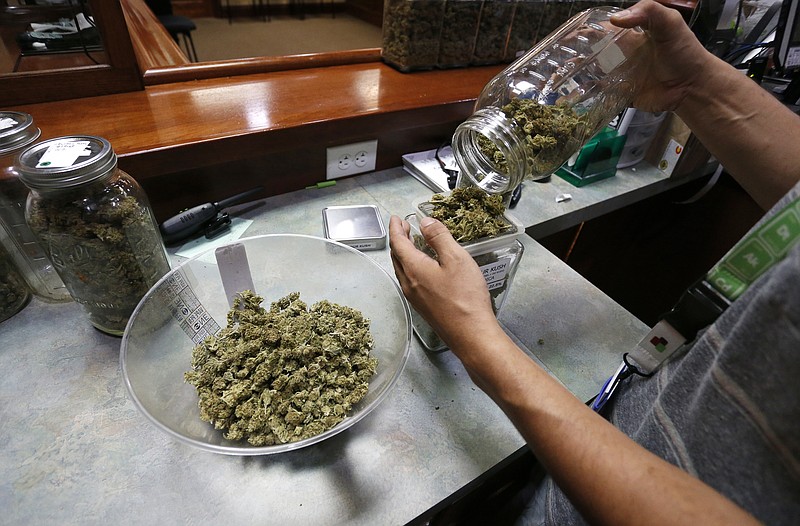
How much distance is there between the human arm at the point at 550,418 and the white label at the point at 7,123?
576 mm

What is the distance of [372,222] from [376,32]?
4.89 m

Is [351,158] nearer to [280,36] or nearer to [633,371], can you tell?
[633,371]

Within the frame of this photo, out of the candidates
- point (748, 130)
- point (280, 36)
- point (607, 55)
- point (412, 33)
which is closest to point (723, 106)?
point (748, 130)

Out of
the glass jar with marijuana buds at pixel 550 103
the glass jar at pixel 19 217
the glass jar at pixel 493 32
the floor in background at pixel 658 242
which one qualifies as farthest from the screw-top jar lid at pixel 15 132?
the floor in background at pixel 658 242

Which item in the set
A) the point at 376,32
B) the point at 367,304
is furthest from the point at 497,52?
the point at 376,32

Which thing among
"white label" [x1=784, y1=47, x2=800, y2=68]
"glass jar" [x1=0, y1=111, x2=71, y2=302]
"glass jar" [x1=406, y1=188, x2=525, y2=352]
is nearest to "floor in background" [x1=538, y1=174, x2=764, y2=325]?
"white label" [x1=784, y1=47, x2=800, y2=68]

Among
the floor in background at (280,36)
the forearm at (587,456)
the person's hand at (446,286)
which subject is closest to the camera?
the forearm at (587,456)

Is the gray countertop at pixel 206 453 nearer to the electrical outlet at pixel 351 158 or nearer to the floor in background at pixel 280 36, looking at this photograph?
the electrical outlet at pixel 351 158

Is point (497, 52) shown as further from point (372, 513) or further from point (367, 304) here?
point (372, 513)

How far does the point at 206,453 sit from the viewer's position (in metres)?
0.54

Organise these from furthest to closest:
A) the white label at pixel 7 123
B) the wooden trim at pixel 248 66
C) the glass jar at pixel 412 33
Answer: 1. the glass jar at pixel 412 33
2. the wooden trim at pixel 248 66
3. the white label at pixel 7 123

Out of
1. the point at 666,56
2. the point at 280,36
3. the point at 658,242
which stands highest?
the point at 666,56

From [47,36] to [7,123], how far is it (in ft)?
1.41

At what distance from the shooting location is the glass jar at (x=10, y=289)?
66cm
